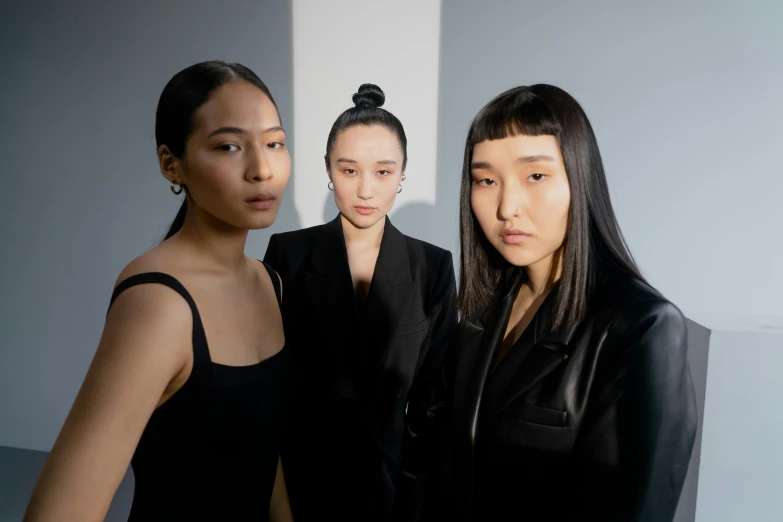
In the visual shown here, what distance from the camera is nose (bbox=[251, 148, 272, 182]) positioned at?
83 centimetres

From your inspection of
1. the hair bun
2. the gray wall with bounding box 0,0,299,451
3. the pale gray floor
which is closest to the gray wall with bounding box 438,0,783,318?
the hair bun

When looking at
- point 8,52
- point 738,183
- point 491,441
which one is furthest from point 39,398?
point 738,183

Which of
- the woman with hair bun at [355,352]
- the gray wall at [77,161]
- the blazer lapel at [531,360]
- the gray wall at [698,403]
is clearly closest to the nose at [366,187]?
the woman with hair bun at [355,352]

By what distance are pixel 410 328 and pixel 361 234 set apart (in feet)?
0.96

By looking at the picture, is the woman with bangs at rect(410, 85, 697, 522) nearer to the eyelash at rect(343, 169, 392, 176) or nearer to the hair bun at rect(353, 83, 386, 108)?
the eyelash at rect(343, 169, 392, 176)

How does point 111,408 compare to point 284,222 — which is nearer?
point 111,408

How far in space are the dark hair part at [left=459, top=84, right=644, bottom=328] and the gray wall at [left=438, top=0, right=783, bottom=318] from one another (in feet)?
4.21

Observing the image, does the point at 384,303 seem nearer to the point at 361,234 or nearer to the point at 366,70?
the point at 361,234

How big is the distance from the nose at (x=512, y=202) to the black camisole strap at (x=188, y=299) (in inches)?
19.0

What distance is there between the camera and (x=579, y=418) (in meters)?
0.83

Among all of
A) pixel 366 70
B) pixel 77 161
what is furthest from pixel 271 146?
pixel 77 161

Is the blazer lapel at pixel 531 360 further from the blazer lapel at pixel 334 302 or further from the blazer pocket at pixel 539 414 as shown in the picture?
the blazer lapel at pixel 334 302

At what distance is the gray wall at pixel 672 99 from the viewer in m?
1.93

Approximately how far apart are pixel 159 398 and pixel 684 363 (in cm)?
72
